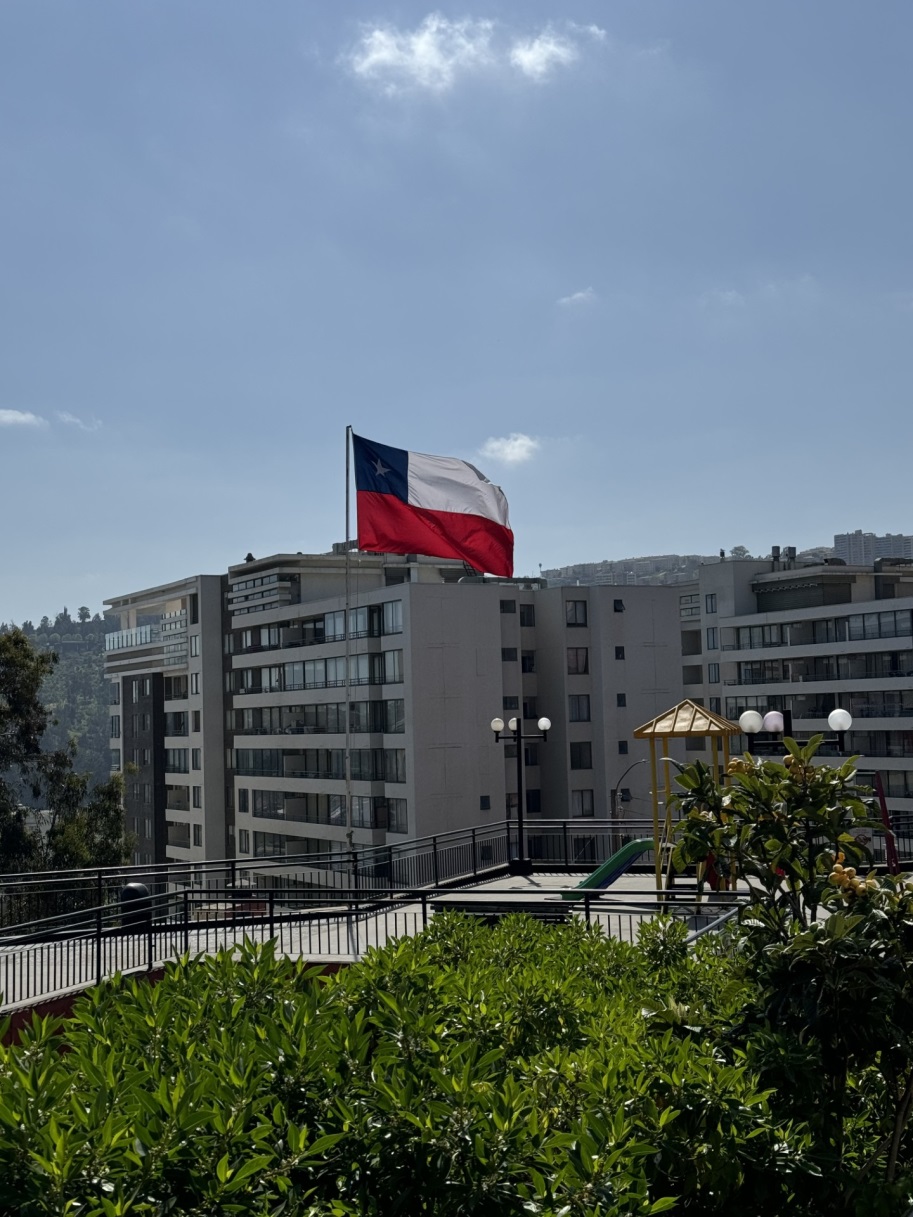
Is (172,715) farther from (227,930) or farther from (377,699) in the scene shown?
(227,930)

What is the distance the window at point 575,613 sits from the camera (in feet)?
227

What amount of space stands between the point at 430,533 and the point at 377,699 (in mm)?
38302

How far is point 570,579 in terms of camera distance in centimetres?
19975

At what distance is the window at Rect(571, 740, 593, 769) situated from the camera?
68.5 meters

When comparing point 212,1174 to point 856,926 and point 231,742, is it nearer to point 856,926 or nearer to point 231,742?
point 856,926

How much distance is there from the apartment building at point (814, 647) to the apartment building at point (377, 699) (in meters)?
14.6

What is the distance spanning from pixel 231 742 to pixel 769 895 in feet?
246

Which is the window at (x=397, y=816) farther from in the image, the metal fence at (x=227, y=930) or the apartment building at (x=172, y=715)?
the metal fence at (x=227, y=930)

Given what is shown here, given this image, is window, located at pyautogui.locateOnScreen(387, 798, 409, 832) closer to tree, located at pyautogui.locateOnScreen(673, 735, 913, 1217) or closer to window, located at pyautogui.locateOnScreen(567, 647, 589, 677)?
window, located at pyautogui.locateOnScreen(567, 647, 589, 677)

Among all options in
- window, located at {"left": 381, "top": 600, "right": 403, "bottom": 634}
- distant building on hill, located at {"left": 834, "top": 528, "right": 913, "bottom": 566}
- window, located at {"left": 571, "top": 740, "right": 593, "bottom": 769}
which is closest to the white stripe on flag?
window, located at {"left": 381, "top": 600, "right": 403, "bottom": 634}

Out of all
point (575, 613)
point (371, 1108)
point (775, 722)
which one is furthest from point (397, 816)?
point (371, 1108)

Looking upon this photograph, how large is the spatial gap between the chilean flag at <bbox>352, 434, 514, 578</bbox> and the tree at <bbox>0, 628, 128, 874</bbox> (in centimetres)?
2608

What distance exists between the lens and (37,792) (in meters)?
47.2

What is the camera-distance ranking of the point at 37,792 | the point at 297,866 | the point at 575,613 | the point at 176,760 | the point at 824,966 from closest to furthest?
the point at 824,966
the point at 297,866
the point at 37,792
the point at 575,613
the point at 176,760
